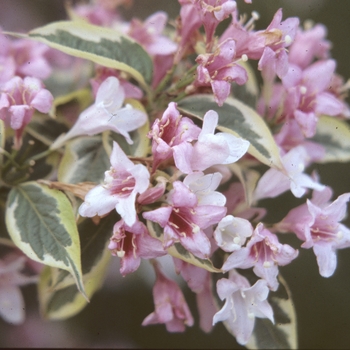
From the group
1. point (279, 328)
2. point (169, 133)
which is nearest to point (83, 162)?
point (169, 133)

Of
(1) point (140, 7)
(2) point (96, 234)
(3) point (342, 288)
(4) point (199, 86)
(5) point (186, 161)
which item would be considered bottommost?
(3) point (342, 288)

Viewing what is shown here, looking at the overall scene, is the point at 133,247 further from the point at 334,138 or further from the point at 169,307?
the point at 334,138

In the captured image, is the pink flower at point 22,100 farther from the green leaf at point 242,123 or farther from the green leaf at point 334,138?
the green leaf at point 334,138

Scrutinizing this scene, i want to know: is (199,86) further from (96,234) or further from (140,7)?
(140,7)

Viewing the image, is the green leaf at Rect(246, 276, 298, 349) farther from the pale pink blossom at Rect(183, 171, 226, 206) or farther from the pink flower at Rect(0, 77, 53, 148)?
the pink flower at Rect(0, 77, 53, 148)

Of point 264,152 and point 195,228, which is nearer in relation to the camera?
point 195,228

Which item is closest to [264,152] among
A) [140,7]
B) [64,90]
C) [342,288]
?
[64,90]

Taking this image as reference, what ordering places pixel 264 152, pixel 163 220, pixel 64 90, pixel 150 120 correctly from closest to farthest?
pixel 163 220 < pixel 264 152 < pixel 150 120 < pixel 64 90
